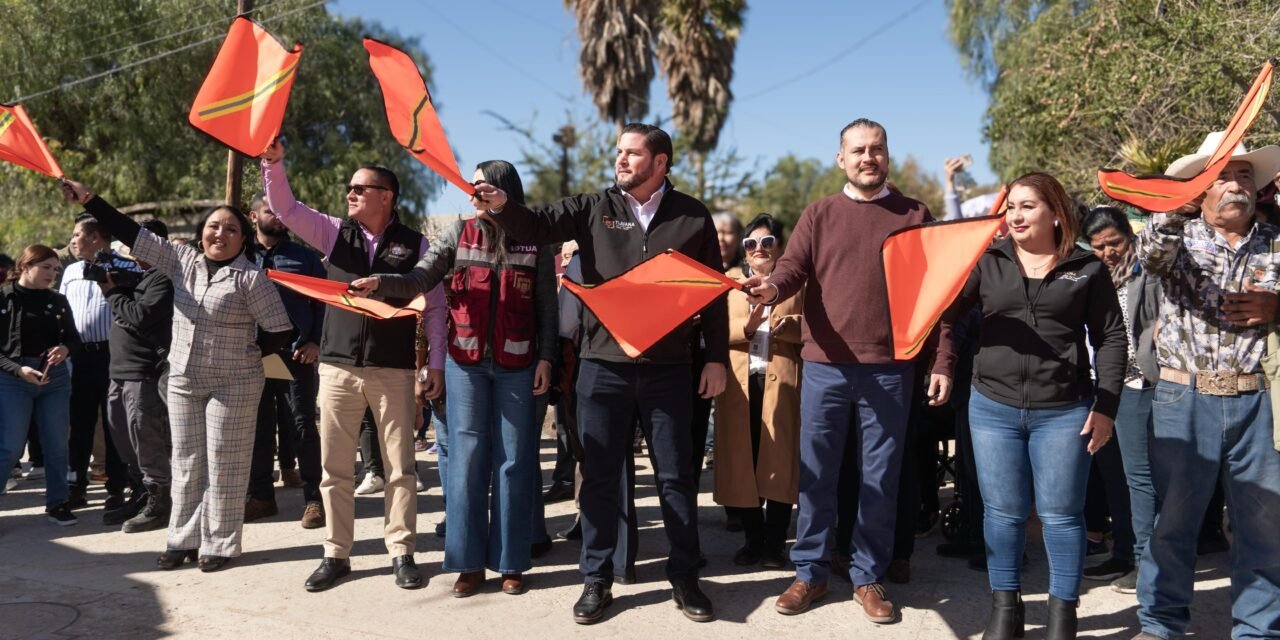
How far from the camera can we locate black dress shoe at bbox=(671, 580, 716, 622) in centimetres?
439

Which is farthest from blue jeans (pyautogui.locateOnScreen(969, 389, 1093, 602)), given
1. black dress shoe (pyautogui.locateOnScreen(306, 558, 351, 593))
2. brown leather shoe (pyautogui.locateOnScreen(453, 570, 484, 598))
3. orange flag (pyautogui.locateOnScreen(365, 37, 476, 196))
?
black dress shoe (pyautogui.locateOnScreen(306, 558, 351, 593))

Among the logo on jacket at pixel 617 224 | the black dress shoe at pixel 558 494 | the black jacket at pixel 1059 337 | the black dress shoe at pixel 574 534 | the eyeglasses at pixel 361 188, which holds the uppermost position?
the eyeglasses at pixel 361 188

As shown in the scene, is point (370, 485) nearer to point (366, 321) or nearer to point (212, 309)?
A: point (212, 309)

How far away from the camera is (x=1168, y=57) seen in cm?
1071

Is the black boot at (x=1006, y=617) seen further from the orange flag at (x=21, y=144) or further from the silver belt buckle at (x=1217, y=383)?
the orange flag at (x=21, y=144)

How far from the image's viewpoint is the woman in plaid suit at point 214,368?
5.16 m

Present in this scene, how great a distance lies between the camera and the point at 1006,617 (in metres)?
4.06

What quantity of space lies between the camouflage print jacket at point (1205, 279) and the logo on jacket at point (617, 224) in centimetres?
223

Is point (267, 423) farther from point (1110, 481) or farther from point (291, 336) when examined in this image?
point (1110, 481)

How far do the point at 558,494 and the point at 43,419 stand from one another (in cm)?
371

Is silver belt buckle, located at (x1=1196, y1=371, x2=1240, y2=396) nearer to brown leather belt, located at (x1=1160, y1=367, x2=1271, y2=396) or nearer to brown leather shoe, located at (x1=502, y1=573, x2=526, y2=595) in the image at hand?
brown leather belt, located at (x1=1160, y1=367, x2=1271, y2=396)

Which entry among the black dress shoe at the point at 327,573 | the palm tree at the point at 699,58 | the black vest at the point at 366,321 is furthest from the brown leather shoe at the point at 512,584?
the palm tree at the point at 699,58

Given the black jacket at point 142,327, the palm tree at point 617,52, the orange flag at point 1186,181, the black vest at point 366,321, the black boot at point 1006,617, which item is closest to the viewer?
the orange flag at point 1186,181

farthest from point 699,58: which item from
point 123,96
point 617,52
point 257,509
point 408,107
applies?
point 408,107
